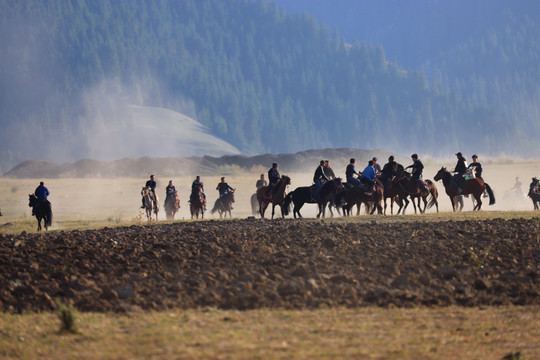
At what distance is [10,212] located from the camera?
174ft

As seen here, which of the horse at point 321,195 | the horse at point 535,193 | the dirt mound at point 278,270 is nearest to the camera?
the dirt mound at point 278,270

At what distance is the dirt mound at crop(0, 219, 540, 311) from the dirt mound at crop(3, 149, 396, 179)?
222 feet

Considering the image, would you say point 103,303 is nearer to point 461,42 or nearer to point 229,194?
point 229,194

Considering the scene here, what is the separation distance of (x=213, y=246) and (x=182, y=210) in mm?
32720

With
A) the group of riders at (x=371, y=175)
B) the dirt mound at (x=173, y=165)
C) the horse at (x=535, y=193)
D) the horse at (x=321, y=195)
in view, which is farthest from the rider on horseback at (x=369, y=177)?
the dirt mound at (x=173, y=165)

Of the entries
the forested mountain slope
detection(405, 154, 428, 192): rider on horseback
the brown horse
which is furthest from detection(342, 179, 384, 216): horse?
the forested mountain slope

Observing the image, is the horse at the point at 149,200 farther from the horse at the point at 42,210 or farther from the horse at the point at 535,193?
the horse at the point at 535,193

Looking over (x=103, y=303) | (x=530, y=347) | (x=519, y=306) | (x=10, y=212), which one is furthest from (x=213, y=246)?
(x=10, y=212)

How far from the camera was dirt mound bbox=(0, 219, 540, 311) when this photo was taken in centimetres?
A: 1081

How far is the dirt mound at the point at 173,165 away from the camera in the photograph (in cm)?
8775

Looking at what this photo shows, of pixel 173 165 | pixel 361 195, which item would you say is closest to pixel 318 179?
pixel 361 195

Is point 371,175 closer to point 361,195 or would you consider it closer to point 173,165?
point 361,195

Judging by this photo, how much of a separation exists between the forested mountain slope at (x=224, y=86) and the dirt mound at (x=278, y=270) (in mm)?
102462

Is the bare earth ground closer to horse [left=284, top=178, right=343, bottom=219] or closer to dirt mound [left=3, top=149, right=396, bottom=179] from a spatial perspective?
horse [left=284, top=178, right=343, bottom=219]
